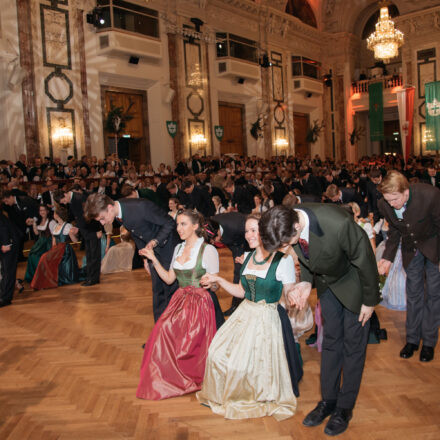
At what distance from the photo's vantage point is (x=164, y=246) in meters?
4.31

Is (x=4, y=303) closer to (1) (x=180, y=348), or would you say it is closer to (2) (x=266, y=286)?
(1) (x=180, y=348)

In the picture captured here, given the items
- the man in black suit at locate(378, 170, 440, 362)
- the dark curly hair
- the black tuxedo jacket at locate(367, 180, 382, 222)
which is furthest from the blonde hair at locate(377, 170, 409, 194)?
the black tuxedo jacket at locate(367, 180, 382, 222)

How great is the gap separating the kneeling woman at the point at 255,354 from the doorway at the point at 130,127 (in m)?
12.1

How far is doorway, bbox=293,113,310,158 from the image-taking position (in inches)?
881

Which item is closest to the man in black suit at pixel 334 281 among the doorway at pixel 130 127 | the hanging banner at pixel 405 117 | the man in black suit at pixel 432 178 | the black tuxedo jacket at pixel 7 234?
the black tuxedo jacket at pixel 7 234

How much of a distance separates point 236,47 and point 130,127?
5235mm

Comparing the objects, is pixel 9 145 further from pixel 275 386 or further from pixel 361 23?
pixel 361 23

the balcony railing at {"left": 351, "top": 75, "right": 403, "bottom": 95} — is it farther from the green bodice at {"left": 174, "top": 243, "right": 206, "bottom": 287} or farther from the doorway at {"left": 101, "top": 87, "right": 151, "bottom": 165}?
the green bodice at {"left": 174, "top": 243, "right": 206, "bottom": 287}

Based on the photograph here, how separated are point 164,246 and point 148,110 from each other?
38.7 feet

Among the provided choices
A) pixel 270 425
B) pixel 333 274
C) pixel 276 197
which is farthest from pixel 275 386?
pixel 276 197

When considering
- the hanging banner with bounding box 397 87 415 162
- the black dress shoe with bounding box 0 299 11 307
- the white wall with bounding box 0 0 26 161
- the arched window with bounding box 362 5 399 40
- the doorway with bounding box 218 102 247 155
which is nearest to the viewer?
the black dress shoe with bounding box 0 299 11 307

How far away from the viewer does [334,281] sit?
2654 mm

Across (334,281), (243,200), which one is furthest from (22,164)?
(334,281)

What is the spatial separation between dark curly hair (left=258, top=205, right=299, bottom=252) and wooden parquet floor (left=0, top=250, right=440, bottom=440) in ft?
4.07
